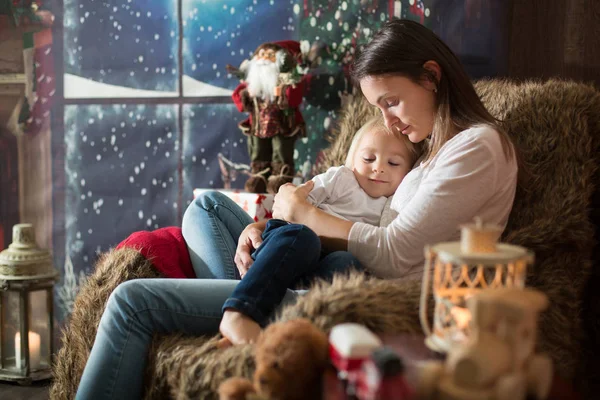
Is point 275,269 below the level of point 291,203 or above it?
below

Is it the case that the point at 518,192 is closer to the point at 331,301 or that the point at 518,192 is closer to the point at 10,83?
the point at 331,301

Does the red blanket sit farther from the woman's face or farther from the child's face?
the woman's face

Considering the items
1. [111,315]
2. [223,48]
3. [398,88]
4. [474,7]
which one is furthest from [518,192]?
[223,48]

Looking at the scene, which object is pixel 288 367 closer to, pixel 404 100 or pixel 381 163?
pixel 404 100

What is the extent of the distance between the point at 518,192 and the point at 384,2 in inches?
43.4

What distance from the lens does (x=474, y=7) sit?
224cm

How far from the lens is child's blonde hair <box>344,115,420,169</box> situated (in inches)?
75.2

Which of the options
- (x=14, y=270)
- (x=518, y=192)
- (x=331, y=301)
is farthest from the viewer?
(x=14, y=270)

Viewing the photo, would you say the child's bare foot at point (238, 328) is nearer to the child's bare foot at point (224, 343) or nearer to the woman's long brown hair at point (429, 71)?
the child's bare foot at point (224, 343)

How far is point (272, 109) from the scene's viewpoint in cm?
246

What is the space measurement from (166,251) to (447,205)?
834 millimetres

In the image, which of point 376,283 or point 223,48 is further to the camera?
point 223,48

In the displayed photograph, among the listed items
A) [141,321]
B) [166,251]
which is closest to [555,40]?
[166,251]

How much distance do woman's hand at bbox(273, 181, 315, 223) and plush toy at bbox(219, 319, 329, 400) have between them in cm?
66
